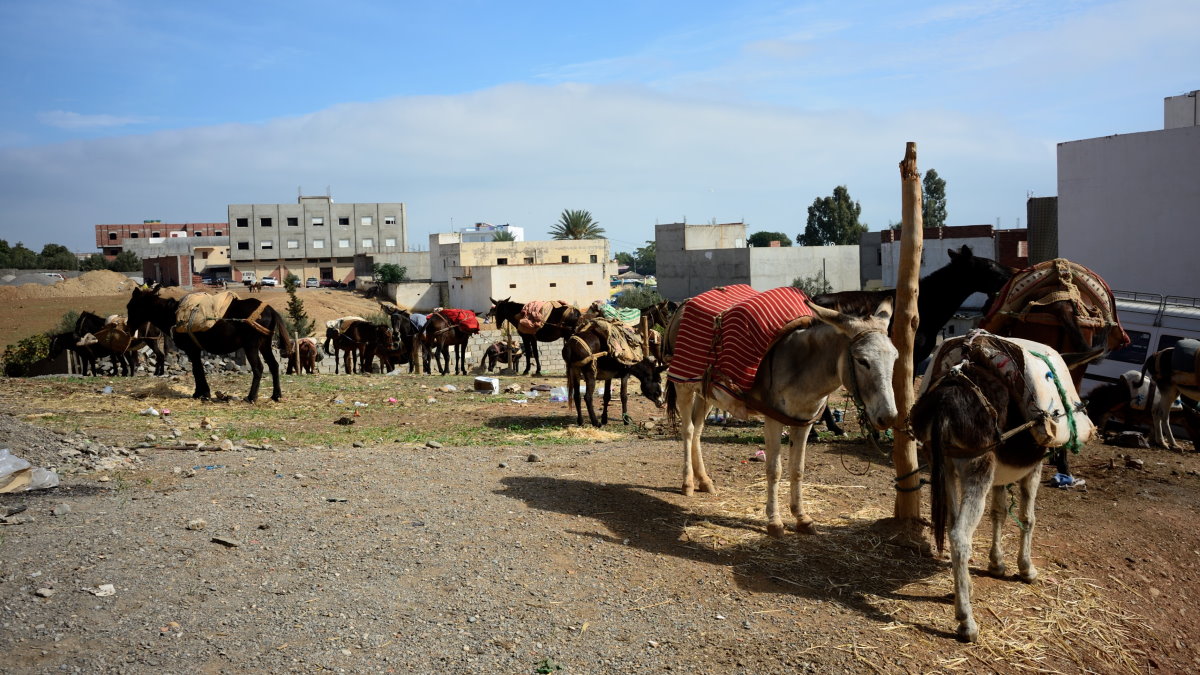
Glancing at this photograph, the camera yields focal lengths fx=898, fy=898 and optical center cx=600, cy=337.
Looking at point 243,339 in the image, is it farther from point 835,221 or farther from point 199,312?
point 835,221

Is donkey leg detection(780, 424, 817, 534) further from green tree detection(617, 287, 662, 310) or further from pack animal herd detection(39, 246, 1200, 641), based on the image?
green tree detection(617, 287, 662, 310)

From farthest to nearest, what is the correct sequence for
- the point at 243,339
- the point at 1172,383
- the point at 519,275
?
the point at 519,275 < the point at 243,339 < the point at 1172,383

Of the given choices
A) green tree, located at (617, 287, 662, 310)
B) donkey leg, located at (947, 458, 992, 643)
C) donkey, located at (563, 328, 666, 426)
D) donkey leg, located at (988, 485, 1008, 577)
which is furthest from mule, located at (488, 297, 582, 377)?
green tree, located at (617, 287, 662, 310)

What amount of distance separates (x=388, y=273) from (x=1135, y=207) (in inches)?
2364

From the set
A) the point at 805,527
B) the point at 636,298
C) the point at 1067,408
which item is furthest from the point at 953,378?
the point at 636,298

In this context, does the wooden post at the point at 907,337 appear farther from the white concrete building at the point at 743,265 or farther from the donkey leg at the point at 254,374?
the white concrete building at the point at 743,265

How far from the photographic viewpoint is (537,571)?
262 inches

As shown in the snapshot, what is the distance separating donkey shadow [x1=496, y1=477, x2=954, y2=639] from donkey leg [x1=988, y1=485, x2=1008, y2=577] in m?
0.38

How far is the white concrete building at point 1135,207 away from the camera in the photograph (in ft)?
79.4

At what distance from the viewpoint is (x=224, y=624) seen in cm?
545

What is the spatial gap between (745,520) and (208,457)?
6.08m

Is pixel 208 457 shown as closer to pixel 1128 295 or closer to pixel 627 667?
pixel 627 667

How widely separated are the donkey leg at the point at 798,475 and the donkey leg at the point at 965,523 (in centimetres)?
180

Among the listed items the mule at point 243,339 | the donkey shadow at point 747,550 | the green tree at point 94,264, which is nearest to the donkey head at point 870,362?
the donkey shadow at point 747,550
